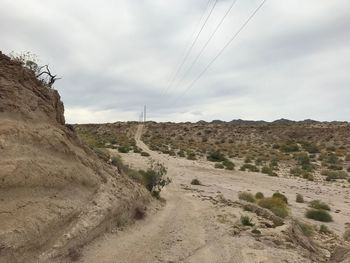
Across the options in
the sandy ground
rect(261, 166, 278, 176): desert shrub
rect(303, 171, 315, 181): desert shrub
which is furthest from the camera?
rect(261, 166, 278, 176): desert shrub

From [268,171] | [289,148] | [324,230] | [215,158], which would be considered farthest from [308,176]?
[289,148]

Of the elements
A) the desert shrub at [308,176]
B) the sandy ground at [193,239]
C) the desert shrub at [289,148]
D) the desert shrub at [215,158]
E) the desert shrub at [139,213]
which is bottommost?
the sandy ground at [193,239]

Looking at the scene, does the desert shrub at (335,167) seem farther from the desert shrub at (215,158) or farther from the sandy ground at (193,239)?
the sandy ground at (193,239)

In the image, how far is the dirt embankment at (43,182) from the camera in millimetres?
9977

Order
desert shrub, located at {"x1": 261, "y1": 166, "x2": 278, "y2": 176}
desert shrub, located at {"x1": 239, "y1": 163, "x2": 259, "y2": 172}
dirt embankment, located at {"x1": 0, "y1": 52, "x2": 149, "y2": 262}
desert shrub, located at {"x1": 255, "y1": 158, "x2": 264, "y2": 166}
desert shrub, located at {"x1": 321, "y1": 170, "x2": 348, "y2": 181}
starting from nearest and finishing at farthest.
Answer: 1. dirt embankment, located at {"x1": 0, "y1": 52, "x2": 149, "y2": 262}
2. desert shrub, located at {"x1": 321, "y1": 170, "x2": 348, "y2": 181}
3. desert shrub, located at {"x1": 261, "y1": 166, "x2": 278, "y2": 176}
4. desert shrub, located at {"x1": 239, "y1": 163, "x2": 259, "y2": 172}
5. desert shrub, located at {"x1": 255, "y1": 158, "x2": 264, "y2": 166}

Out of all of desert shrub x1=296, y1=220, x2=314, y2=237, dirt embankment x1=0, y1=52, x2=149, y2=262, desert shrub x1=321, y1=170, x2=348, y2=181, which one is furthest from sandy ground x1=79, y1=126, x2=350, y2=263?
desert shrub x1=321, y1=170, x2=348, y2=181

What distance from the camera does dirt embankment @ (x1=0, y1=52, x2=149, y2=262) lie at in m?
9.98

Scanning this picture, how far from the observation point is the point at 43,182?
1138 cm

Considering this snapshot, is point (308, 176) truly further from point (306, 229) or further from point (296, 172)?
point (306, 229)

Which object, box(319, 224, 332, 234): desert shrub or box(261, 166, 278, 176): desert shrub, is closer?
box(319, 224, 332, 234): desert shrub

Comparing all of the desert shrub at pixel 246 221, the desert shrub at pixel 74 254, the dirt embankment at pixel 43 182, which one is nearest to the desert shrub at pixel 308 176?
the desert shrub at pixel 246 221

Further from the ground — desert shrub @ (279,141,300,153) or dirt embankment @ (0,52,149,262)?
desert shrub @ (279,141,300,153)

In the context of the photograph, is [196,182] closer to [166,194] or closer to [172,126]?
[166,194]

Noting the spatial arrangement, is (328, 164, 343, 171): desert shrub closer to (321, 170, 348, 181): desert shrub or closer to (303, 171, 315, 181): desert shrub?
(321, 170, 348, 181): desert shrub
